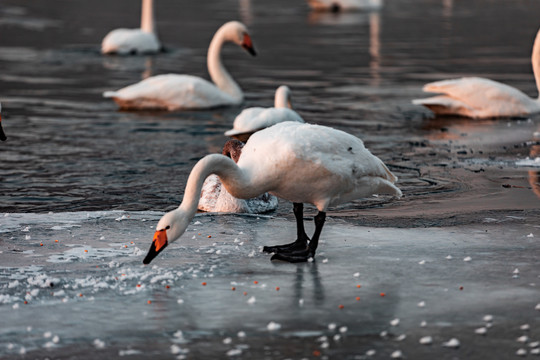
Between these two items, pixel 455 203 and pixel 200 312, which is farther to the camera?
pixel 455 203

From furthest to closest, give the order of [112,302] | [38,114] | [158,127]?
[38,114] < [158,127] < [112,302]

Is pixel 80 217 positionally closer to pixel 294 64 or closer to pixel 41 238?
pixel 41 238

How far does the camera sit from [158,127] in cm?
1473

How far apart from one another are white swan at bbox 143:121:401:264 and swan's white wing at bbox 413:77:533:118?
768 cm

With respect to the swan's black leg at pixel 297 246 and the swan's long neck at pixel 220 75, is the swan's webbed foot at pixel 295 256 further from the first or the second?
the swan's long neck at pixel 220 75

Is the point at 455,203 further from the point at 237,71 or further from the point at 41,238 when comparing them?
the point at 237,71

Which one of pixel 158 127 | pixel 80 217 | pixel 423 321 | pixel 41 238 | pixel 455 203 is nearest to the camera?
pixel 423 321

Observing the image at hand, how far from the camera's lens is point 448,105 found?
1531 cm

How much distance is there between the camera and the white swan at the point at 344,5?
38.9 m

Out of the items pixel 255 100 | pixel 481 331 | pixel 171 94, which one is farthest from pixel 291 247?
pixel 255 100

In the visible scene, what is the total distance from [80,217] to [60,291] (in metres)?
2.17

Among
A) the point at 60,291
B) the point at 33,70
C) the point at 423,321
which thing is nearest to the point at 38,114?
the point at 33,70

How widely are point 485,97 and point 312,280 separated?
8.89 meters

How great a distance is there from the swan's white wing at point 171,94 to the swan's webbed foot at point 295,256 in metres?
8.81
